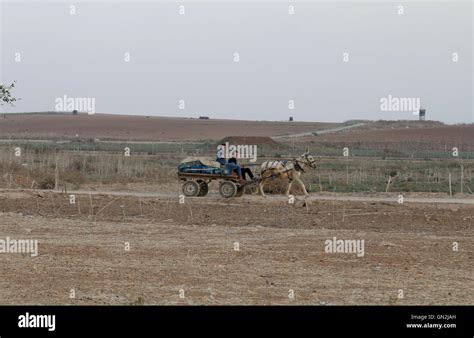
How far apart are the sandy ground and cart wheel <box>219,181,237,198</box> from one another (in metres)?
0.95

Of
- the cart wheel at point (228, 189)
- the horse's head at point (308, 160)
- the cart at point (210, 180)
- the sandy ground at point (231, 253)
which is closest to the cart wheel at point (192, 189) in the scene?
the cart at point (210, 180)

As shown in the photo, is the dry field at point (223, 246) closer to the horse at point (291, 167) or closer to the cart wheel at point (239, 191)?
the cart wheel at point (239, 191)

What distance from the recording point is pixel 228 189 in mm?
25922

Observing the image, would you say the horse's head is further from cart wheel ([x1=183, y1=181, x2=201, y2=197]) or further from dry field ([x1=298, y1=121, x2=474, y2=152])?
dry field ([x1=298, y1=121, x2=474, y2=152])

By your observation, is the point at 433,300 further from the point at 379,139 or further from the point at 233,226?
the point at 379,139

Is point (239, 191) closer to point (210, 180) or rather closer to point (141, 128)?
point (210, 180)

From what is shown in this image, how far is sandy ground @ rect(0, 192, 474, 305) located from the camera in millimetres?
12383

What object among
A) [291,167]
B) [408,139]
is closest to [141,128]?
[408,139]

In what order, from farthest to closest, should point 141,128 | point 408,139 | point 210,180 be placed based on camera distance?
point 141,128, point 408,139, point 210,180

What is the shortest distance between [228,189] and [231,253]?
997cm

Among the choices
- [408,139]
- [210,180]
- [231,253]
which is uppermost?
[408,139]

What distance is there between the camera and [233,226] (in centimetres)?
2058
